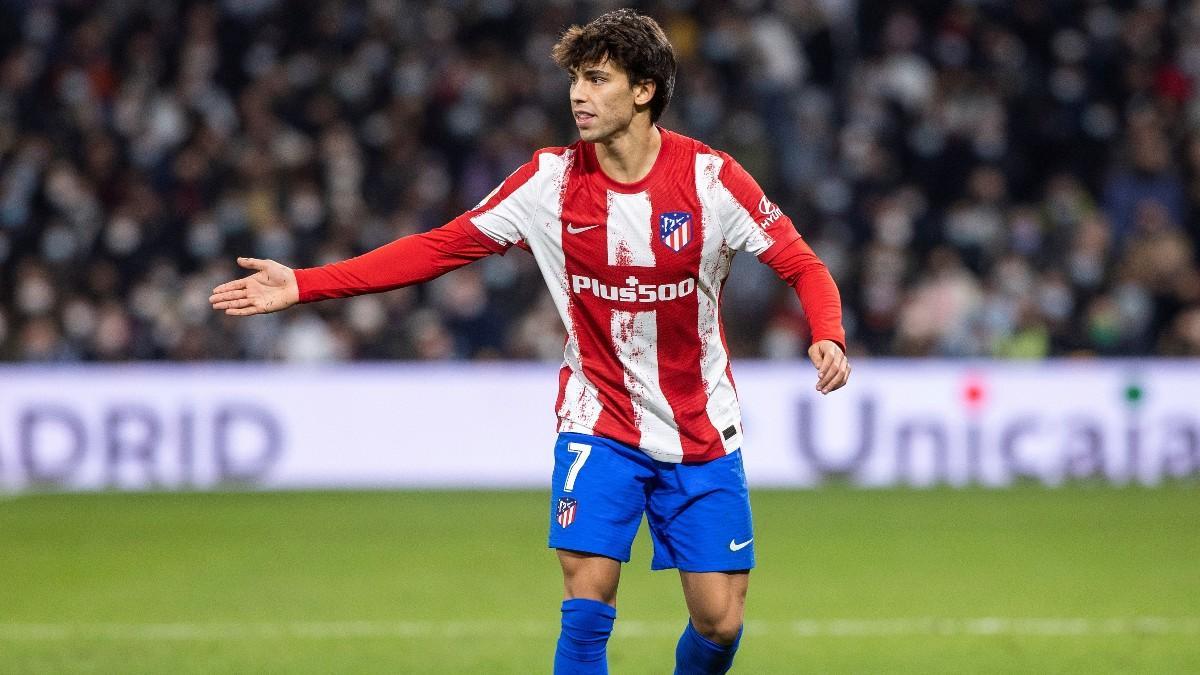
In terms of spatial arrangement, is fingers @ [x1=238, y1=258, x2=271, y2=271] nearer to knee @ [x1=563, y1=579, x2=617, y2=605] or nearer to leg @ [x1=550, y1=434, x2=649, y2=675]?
leg @ [x1=550, y1=434, x2=649, y2=675]

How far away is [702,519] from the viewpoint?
16.0ft

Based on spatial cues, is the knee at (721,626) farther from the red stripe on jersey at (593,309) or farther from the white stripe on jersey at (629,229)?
the white stripe on jersey at (629,229)

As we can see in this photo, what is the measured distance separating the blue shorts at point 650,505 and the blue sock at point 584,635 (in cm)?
16

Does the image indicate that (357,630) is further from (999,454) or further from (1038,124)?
(1038,124)

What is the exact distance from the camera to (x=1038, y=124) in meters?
15.5

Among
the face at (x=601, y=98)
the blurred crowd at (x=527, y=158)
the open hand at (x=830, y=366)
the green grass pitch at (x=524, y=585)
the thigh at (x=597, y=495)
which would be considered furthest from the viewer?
the blurred crowd at (x=527, y=158)

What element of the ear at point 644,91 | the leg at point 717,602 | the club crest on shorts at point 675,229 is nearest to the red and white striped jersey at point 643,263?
the club crest on shorts at point 675,229

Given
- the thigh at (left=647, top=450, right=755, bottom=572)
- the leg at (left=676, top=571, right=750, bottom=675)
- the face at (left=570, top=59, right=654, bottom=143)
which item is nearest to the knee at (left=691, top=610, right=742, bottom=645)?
the leg at (left=676, top=571, right=750, bottom=675)

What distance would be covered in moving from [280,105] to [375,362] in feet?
12.3

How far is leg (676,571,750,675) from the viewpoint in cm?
489

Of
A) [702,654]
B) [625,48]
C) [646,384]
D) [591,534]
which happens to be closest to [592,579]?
[591,534]

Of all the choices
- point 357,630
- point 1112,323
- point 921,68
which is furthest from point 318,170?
point 357,630

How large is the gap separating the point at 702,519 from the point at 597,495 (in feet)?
1.09

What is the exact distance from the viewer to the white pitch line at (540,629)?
723 centimetres
